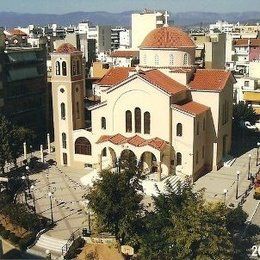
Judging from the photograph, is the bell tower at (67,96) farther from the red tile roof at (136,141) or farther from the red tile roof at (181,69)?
the red tile roof at (181,69)

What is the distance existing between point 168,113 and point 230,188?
8.98m

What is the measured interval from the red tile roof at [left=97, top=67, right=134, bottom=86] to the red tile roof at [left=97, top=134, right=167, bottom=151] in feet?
27.9

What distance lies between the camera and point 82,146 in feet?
164

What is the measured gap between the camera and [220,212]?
28531mm

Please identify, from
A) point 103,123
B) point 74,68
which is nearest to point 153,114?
point 103,123

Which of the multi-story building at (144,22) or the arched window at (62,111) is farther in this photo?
the multi-story building at (144,22)

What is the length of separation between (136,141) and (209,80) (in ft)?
34.8

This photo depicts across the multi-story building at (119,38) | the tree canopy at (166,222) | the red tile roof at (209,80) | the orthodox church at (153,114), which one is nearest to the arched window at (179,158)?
the orthodox church at (153,114)

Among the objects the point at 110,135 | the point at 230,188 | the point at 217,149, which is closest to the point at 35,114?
the point at 110,135

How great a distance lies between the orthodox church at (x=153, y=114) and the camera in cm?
4475

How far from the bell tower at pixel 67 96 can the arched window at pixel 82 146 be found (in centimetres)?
59

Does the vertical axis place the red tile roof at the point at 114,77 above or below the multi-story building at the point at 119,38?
below

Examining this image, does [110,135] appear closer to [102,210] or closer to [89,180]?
[89,180]

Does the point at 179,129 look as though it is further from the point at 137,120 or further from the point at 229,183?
the point at 229,183
